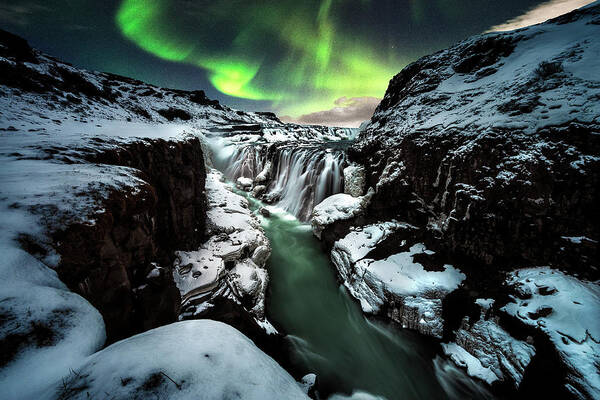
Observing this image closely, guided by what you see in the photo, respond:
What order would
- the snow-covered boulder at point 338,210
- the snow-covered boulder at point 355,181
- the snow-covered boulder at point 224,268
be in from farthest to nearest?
1. the snow-covered boulder at point 355,181
2. the snow-covered boulder at point 338,210
3. the snow-covered boulder at point 224,268

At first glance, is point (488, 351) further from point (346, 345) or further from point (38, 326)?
point (38, 326)

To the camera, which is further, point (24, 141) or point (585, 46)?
point (585, 46)

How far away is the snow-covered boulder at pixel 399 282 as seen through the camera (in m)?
5.39

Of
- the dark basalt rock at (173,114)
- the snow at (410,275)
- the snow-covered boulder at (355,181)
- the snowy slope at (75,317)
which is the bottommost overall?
the snow at (410,275)

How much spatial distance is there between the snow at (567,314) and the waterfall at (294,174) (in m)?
8.41

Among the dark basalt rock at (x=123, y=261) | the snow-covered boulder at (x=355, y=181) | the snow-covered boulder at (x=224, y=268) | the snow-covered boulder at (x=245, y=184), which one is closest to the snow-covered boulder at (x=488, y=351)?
the snow-covered boulder at (x=224, y=268)

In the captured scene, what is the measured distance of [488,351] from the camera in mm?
4539

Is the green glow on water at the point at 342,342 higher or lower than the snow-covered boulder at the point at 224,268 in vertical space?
lower

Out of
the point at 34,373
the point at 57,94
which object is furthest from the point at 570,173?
the point at 57,94

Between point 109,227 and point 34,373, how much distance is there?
1.75 metres

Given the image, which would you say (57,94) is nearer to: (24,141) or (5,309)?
(24,141)

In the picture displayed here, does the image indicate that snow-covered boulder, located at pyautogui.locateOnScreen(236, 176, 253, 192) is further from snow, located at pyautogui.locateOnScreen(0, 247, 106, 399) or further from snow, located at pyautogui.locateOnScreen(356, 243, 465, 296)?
snow, located at pyautogui.locateOnScreen(0, 247, 106, 399)

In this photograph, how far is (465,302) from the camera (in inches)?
201

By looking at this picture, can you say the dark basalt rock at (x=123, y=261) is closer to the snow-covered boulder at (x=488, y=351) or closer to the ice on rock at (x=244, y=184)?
the snow-covered boulder at (x=488, y=351)
